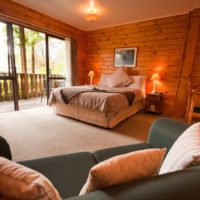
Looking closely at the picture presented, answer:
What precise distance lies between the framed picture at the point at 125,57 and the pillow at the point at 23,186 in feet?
13.8

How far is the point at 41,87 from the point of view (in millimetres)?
5469

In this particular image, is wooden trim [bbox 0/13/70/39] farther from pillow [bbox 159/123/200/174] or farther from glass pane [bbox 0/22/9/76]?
pillow [bbox 159/123/200/174]

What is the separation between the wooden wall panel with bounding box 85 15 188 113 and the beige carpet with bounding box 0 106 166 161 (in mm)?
1387

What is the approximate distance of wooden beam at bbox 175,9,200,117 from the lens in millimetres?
3091

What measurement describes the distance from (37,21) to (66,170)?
3.97 m

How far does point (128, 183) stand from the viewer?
494 millimetres

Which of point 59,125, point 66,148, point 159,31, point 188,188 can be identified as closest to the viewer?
point 188,188

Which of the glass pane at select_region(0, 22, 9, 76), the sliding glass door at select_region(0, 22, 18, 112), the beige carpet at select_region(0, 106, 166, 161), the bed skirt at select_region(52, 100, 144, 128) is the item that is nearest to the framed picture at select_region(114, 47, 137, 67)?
the bed skirt at select_region(52, 100, 144, 128)

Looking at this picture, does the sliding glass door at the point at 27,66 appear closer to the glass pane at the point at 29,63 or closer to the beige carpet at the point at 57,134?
the glass pane at the point at 29,63

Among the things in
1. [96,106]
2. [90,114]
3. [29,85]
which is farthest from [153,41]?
[29,85]

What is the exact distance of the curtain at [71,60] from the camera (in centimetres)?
439

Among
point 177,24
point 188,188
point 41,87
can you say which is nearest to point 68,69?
point 41,87

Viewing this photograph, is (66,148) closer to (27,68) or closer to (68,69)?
(68,69)

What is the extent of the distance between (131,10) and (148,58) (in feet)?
4.53
